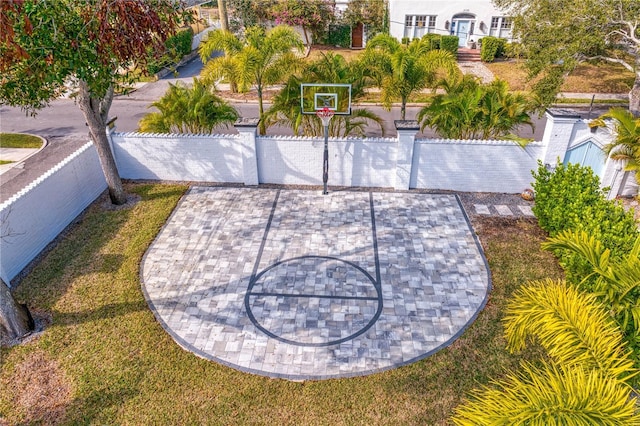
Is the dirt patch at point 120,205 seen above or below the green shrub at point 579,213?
below

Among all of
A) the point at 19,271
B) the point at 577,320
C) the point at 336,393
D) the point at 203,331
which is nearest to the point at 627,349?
the point at 577,320

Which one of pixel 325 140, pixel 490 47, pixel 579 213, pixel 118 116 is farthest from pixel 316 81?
pixel 490 47

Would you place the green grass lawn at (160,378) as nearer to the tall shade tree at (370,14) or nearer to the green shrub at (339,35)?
the tall shade tree at (370,14)

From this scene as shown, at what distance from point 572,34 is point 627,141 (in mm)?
6751

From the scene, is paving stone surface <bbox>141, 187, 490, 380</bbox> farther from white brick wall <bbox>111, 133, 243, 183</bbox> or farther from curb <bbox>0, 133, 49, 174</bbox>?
curb <bbox>0, 133, 49, 174</bbox>

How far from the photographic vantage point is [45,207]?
1155cm

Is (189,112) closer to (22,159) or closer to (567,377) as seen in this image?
(22,159)

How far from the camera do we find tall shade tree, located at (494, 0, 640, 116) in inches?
610

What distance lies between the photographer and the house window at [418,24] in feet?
102

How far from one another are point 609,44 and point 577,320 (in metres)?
16.5

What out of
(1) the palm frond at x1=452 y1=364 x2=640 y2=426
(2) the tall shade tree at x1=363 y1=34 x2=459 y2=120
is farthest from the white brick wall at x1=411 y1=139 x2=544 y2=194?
(1) the palm frond at x1=452 y1=364 x2=640 y2=426

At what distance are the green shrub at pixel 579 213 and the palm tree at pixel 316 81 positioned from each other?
5623 mm

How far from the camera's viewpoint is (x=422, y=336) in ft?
28.5

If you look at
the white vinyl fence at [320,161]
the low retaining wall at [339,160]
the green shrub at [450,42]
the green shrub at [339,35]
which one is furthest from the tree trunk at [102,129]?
the green shrub at [450,42]
